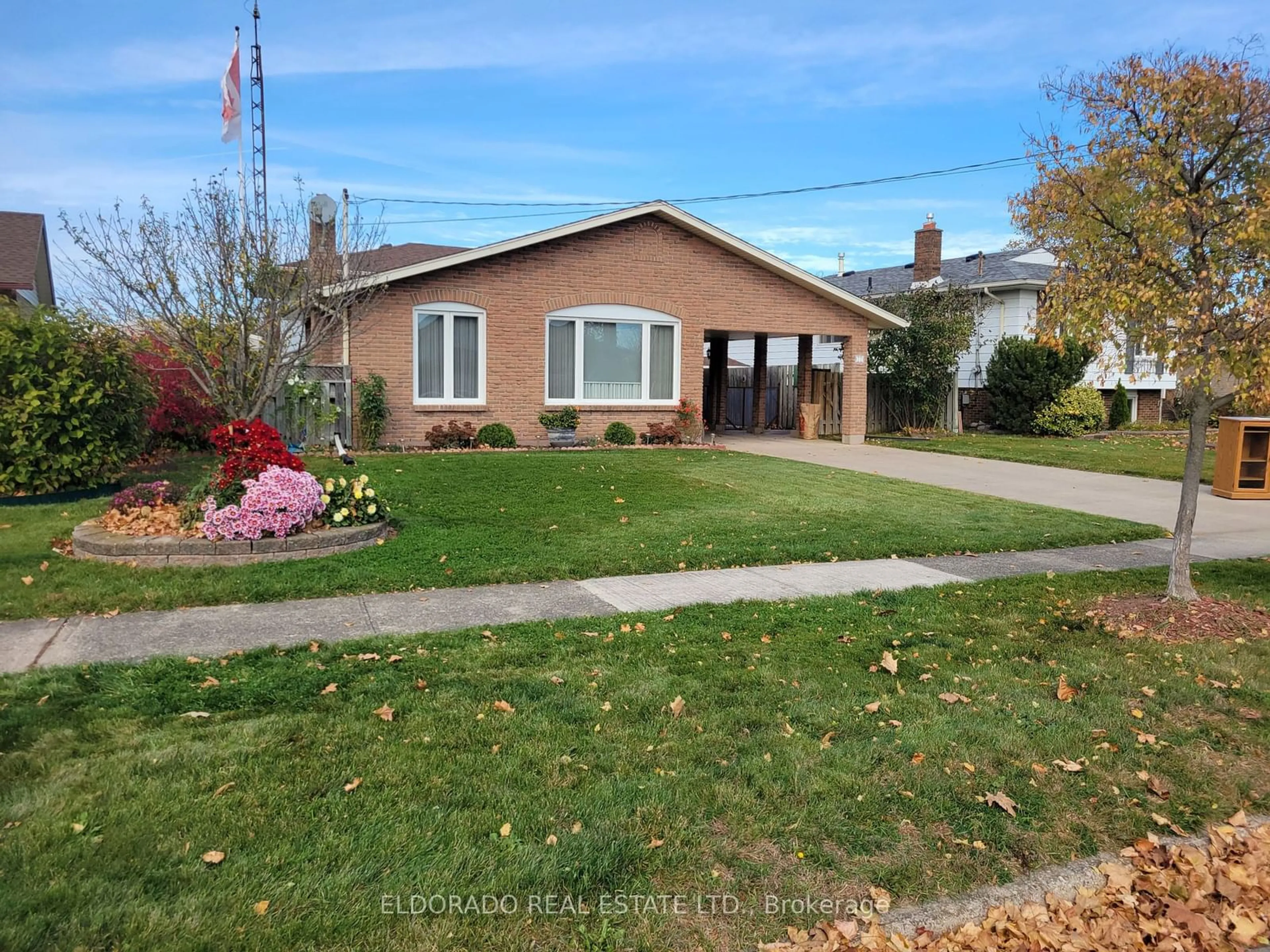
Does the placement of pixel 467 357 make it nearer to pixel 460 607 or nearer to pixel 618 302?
pixel 618 302

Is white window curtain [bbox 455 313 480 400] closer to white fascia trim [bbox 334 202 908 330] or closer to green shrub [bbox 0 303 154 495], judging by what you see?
white fascia trim [bbox 334 202 908 330]

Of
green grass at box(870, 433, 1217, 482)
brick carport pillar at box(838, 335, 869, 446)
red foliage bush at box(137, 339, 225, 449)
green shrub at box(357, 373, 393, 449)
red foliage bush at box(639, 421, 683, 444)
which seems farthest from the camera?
brick carport pillar at box(838, 335, 869, 446)

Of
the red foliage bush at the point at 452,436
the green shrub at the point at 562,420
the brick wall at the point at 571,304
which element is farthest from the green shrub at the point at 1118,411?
the red foliage bush at the point at 452,436

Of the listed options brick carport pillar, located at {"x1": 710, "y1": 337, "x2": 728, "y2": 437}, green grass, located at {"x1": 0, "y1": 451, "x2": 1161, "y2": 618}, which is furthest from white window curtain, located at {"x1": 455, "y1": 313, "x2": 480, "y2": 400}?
brick carport pillar, located at {"x1": 710, "y1": 337, "x2": 728, "y2": 437}

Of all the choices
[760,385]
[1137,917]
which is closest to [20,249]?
[760,385]

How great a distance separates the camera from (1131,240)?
6258mm

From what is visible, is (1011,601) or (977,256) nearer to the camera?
(1011,601)

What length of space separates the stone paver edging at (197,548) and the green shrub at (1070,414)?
21.1 m

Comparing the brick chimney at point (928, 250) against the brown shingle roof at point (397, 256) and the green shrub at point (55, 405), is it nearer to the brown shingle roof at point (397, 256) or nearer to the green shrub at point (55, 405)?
the brown shingle roof at point (397, 256)

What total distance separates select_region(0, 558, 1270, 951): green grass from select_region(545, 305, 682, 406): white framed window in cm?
1305

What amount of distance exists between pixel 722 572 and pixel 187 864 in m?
5.33

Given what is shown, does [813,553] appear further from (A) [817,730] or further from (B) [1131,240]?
(A) [817,730]

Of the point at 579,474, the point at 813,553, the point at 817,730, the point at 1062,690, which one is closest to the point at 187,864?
the point at 817,730

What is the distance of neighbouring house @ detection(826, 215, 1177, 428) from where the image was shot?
85.9 ft
